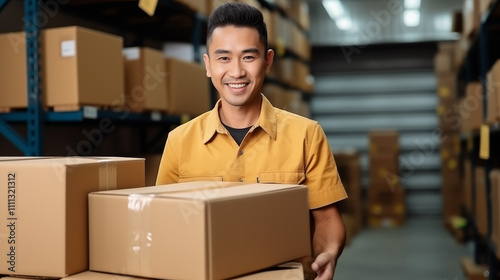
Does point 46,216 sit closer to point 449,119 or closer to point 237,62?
point 237,62

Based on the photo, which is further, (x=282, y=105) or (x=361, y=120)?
(x=361, y=120)

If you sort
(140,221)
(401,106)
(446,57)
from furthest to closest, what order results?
1. (401,106)
2. (446,57)
3. (140,221)

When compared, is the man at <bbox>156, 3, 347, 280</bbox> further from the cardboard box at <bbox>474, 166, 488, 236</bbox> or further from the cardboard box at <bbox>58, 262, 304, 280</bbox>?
the cardboard box at <bbox>474, 166, 488, 236</bbox>

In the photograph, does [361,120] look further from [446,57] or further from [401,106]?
[446,57]

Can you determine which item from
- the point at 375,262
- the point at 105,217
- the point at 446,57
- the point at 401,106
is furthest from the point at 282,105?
the point at 105,217

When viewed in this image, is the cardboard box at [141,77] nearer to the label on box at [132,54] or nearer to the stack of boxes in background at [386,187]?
the label on box at [132,54]

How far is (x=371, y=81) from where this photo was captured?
27.0 feet

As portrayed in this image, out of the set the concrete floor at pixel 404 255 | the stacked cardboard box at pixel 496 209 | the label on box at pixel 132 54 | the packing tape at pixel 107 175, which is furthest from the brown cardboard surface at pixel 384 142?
the packing tape at pixel 107 175

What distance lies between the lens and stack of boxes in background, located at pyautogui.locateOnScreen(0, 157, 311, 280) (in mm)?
1084

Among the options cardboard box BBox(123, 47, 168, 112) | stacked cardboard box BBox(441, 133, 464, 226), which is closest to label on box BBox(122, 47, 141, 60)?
cardboard box BBox(123, 47, 168, 112)

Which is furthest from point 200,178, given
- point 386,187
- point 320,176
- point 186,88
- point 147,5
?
point 386,187

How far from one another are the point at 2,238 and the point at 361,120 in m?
7.42

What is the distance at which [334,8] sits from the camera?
7.41 metres

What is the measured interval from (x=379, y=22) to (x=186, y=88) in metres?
5.33
